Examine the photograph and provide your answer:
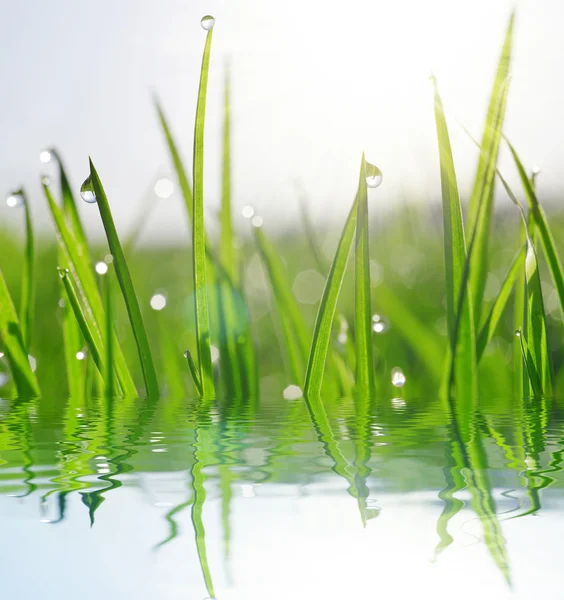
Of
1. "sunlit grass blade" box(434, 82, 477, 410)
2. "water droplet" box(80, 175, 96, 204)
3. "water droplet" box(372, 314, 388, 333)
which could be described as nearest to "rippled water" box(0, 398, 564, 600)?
"sunlit grass blade" box(434, 82, 477, 410)

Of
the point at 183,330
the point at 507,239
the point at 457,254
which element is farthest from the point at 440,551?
the point at 507,239

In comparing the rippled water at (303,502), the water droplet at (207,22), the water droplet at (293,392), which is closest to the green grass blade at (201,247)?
the water droplet at (207,22)

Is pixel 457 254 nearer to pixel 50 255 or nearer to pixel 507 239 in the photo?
pixel 507 239

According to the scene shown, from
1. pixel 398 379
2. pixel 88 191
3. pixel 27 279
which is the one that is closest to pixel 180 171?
pixel 88 191

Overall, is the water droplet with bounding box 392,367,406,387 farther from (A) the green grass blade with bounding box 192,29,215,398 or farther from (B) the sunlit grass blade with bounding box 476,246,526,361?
(A) the green grass blade with bounding box 192,29,215,398

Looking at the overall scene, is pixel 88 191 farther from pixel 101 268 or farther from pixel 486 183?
pixel 486 183
